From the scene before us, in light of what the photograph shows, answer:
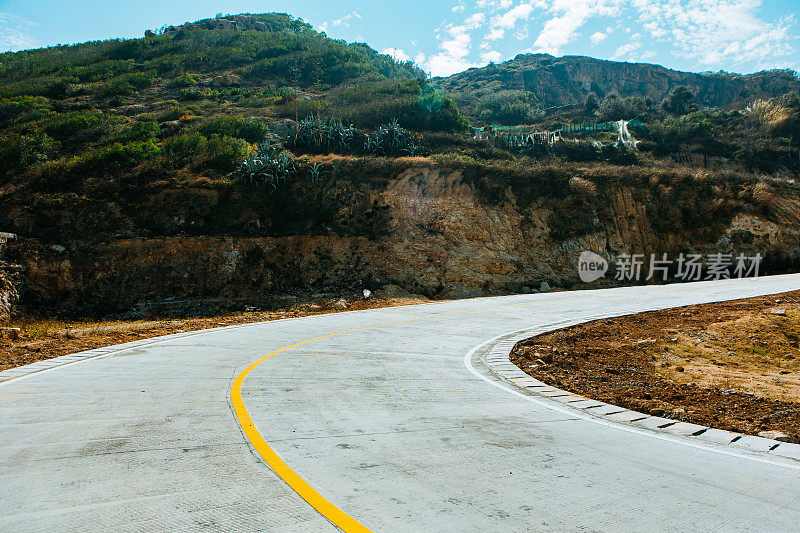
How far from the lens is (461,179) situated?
26.7 meters

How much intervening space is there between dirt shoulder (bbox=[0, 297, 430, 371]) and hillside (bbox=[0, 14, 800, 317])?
5.16ft

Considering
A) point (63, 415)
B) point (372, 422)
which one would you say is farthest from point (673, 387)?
point (63, 415)

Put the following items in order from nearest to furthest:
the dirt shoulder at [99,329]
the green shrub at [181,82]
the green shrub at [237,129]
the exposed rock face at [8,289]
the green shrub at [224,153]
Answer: the dirt shoulder at [99,329] < the exposed rock face at [8,289] < the green shrub at [224,153] < the green shrub at [237,129] < the green shrub at [181,82]

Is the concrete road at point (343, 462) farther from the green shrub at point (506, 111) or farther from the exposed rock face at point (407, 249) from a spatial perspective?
the green shrub at point (506, 111)

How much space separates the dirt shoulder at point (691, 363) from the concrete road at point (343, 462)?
1650mm

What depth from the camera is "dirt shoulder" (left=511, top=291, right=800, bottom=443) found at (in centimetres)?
603

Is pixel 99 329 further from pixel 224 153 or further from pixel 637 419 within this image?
pixel 637 419

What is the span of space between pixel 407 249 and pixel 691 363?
14.7 metres

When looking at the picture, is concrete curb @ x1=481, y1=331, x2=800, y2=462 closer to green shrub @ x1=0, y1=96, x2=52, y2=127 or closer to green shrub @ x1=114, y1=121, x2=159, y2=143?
green shrub @ x1=114, y1=121, x2=159, y2=143

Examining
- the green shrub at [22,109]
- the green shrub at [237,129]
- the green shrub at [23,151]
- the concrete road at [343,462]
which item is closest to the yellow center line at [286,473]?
the concrete road at [343,462]

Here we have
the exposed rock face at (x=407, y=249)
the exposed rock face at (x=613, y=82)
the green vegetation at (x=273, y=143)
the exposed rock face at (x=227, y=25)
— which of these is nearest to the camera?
the exposed rock face at (x=407, y=249)

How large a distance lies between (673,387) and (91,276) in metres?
20.4

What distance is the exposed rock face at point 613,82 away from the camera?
260 ft

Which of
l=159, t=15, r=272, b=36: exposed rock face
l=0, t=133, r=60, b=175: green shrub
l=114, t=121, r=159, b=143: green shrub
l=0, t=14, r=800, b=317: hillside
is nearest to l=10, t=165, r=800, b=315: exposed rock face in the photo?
l=0, t=14, r=800, b=317: hillside
